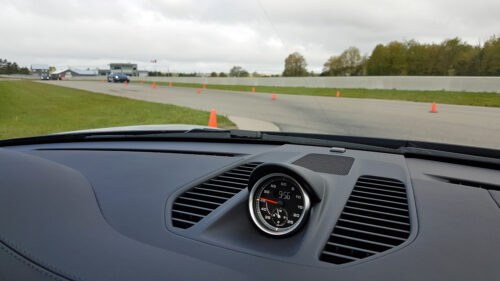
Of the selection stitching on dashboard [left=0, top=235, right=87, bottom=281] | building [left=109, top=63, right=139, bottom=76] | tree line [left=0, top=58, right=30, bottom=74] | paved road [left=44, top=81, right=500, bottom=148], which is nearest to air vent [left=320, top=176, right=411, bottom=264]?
stitching on dashboard [left=0, top=235, right=87, bottom=281]

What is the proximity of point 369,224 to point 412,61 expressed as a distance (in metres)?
2.62

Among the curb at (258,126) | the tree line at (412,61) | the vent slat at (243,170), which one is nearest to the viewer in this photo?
the vent slat at (243,170)

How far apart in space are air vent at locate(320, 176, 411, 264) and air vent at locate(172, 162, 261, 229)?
25.0 inches

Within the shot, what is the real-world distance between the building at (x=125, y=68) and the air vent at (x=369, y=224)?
4.08 m

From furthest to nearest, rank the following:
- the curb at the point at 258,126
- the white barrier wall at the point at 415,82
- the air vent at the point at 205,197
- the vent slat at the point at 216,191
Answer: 1. the curb at the point at 258,126
2. the white barrier wall at the point at 415,82
3. the vent slat at the point at 216,191
4. the air vent at the point at 205,197

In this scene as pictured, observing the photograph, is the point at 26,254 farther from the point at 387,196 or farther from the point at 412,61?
the point at 412,61

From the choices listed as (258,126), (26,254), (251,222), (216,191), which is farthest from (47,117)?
(251,222)

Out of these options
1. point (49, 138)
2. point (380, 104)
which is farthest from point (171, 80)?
point (49, 138)

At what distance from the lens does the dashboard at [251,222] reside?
4.70 ft

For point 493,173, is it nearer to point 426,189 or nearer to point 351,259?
point 426,189

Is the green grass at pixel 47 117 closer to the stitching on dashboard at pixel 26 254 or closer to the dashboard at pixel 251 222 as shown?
the dashboard at pixel 251 222

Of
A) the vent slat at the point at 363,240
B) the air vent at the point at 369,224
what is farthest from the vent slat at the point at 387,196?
the vent slat at the point at 363,240

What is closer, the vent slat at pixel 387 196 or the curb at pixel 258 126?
the vent slat at pixel 387 196

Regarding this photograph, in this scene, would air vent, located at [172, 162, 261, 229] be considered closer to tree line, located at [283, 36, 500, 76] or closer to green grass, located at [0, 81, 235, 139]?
tree line, located at [283, 36, 500, 76]
